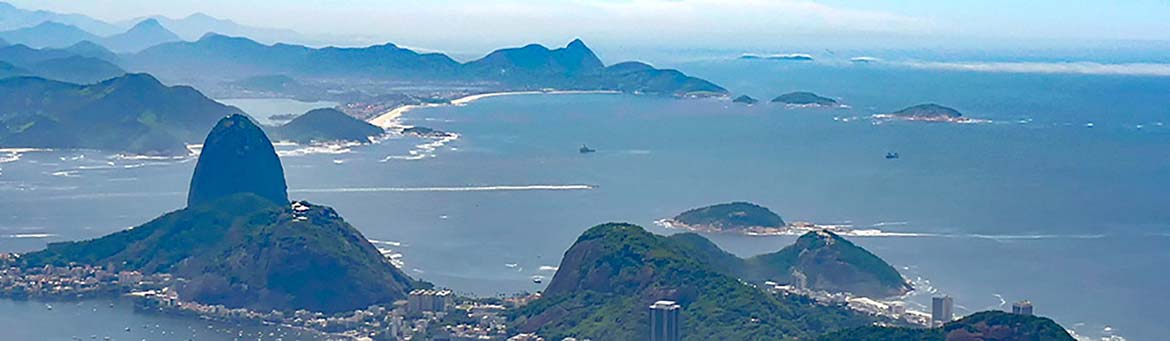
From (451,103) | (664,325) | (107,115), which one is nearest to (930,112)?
(451,103)

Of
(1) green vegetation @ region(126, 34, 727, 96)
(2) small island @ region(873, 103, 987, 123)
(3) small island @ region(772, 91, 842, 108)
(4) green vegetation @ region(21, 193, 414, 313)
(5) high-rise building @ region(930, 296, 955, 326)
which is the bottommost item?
(5) high-rise building @ region(930, 296, 955, 326)

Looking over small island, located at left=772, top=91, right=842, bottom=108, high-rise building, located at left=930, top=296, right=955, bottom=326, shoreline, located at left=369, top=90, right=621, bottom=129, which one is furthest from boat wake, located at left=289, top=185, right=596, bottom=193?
small island, located at left=772, top=91, right=842, bottom=108

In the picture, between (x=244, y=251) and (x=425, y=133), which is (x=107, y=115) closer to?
(x=425, y=133)

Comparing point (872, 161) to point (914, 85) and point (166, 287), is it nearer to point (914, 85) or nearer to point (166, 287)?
point (166, 287)

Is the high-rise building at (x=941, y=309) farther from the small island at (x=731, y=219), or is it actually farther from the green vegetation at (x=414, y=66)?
the green vegetation at (x=414, y=66)

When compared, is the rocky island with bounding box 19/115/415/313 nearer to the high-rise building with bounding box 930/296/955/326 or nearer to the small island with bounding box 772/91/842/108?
the high-rise building with bounding box 930/296/955/326

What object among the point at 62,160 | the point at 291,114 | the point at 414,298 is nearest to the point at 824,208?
the point at 414,298
